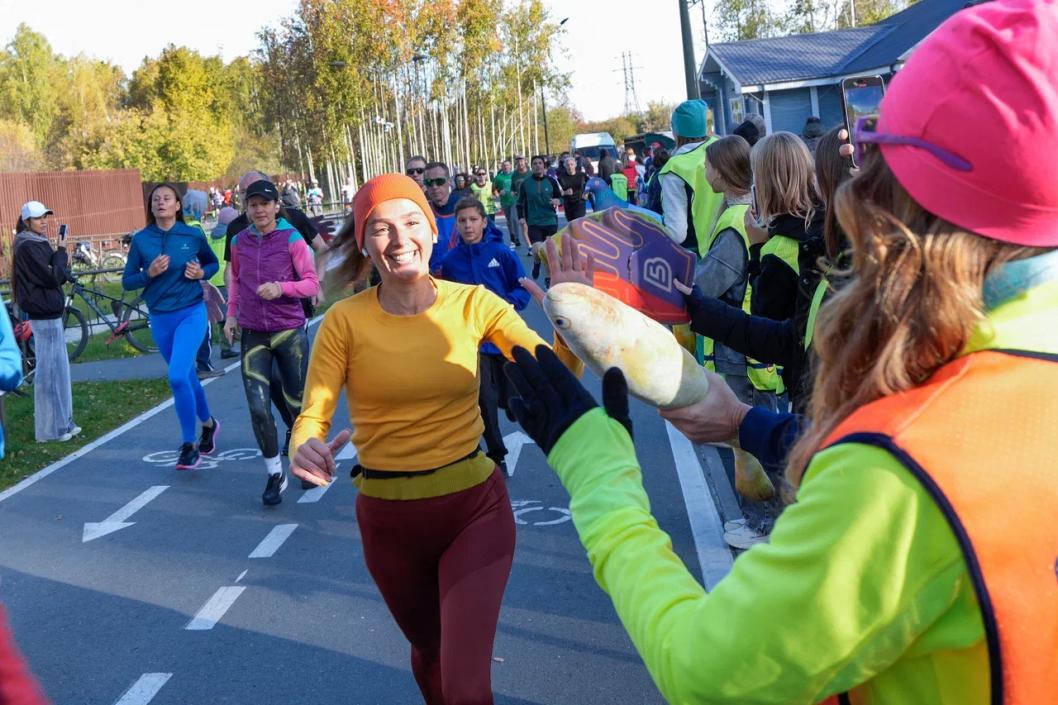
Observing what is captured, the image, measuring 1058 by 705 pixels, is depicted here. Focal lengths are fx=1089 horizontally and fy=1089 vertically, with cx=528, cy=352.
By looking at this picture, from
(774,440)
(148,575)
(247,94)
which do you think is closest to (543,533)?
(148,575)

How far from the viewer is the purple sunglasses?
119cm

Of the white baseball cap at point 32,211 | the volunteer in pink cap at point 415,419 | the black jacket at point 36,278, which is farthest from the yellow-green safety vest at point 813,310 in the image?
the white baseball cap at point 32,211

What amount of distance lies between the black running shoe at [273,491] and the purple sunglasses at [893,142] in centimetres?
638

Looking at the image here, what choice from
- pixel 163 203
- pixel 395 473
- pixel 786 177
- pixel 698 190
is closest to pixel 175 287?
pixel 163 203

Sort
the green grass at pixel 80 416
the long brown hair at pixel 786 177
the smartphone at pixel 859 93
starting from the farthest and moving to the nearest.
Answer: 1. the green grass at pixel 80 416
2. the long brown hair at pixel 786 177
3. the smartphone at pixel 859 93

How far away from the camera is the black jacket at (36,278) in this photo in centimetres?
969

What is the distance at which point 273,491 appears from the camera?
7344mm

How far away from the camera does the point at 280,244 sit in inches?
290

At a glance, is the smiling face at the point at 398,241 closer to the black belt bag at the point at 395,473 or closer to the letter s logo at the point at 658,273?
the black belt bag at the point at 395,473

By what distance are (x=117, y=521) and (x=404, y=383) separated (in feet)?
14.8

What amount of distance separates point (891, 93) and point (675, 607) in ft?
2.17

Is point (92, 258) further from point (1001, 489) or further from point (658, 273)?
point (1001, 489)

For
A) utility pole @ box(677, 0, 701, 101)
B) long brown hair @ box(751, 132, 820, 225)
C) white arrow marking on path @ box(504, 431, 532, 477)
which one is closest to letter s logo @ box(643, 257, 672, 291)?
long brown hair @ box(751, 132, 820, 225)

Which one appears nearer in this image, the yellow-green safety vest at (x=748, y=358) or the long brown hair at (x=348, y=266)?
the long brown hair at (x=348, y=266)
